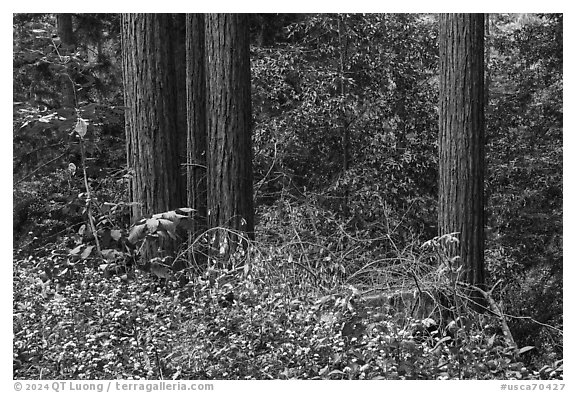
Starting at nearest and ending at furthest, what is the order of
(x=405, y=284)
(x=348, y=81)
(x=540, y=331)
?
1. (x=405, y=284)
2. (x=540, y=331)
3. (x=348, y=81)

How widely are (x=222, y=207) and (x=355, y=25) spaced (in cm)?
651

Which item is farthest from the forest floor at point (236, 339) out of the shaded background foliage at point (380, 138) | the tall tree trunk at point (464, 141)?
the shaded background foliage at point (380, 138)

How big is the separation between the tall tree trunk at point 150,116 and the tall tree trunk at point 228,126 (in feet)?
1.33

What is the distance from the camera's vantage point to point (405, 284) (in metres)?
6.06

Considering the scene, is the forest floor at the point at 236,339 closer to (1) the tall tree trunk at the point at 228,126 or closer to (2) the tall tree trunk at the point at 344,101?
(1) the tall tree trunk at the point at 228,126

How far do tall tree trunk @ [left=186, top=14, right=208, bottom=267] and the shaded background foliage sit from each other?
2.77 metres

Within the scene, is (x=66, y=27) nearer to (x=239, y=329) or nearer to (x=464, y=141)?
(x=464, y=141)

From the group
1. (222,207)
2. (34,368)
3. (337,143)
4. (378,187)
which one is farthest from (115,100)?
(34,368)

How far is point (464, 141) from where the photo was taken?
24.5ft

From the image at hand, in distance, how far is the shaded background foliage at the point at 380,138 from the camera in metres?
12.3

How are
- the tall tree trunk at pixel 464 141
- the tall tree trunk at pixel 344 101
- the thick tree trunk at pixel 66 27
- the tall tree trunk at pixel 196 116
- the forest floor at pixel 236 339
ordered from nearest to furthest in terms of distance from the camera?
the forest floor at pixel 236 339 → the tall tree trunk at pixel 464 141 → the tall tree trunk at pixel 196 116 → the tall tree trunk at pixel 344 101 → the thick tree trunk at pixel 66 27

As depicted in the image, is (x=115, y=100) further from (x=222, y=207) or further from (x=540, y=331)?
(x=540, y=331)
